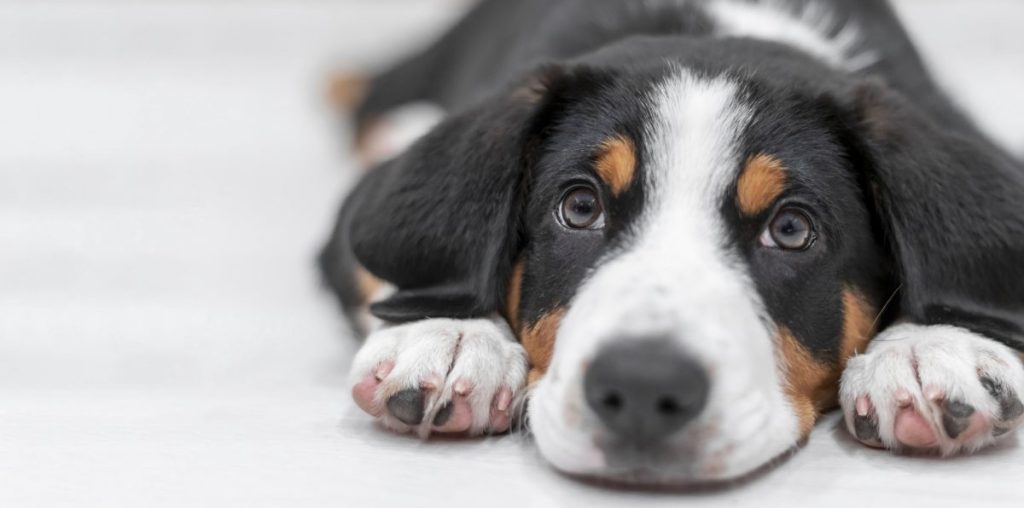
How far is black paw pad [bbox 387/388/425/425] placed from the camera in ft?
9.84

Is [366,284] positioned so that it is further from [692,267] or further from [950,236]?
[950,236]

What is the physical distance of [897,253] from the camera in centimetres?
314

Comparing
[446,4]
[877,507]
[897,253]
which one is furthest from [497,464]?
[446,4]

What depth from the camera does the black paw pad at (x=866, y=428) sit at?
9.68 ft

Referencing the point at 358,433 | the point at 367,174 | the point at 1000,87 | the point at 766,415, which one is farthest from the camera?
the point at 1000,87

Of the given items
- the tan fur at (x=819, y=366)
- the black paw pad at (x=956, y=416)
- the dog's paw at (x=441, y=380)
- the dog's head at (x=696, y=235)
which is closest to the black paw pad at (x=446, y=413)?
the dog's paw at (x=441, y=380)

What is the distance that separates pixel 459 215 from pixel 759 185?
2.41 ft

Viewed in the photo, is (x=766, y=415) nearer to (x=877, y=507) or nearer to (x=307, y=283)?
(x=877, y=507)

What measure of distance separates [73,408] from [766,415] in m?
1.75

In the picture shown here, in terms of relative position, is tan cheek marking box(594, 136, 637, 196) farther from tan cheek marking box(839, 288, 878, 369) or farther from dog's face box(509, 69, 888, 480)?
tan cheek marking box(839, 288, 878, 369)

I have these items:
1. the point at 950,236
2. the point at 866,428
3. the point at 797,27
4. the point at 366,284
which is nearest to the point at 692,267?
the point at 866,428

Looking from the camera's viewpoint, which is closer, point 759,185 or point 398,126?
point 759,185

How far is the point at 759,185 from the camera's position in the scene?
3.05 meters

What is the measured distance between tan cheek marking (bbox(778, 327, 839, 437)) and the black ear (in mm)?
251
